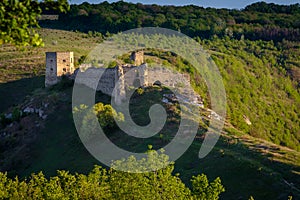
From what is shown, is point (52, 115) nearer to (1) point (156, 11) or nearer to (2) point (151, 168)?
(2) point (151, 168)

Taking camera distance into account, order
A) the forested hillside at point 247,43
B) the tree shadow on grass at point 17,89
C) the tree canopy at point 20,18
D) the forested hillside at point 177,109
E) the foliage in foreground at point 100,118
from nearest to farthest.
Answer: the tree canopy at point 20,18 → the forested hillside at point 177,109 → the foliage in foreground at point 100,118 → the tree shadow on grass at point 17,89 → the forested hillside at point 247,43

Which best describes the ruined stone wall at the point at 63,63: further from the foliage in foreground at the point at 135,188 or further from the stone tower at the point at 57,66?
the foliage in foreground at the point at 135,188

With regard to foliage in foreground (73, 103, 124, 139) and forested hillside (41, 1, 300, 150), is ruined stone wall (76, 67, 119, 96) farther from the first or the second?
forested hillside (41, 1, 300, 150)

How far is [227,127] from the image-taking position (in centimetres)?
5244

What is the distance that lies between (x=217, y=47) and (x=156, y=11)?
43.4 metres

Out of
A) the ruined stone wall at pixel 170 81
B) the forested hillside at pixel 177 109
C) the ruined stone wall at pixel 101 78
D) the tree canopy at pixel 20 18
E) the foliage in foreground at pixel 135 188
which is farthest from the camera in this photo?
the ruined stone wall at pixel 170 81

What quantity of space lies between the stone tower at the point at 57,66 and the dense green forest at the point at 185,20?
80888 millimetres

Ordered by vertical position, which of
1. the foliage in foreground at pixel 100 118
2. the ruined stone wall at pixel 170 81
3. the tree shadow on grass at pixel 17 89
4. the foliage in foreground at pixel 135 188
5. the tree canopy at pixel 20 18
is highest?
the tree canopy at pixel 20 18

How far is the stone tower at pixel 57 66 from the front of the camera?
64.6 metres

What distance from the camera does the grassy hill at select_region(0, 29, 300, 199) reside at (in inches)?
1501

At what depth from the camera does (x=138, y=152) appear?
44.3 meters

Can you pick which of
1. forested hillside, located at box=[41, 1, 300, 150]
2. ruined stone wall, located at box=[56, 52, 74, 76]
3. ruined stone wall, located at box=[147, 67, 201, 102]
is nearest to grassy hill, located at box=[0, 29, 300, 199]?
forested hillside, located at box=[41, 1, 300, 150]

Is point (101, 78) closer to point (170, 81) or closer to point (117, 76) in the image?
point (117, 76)

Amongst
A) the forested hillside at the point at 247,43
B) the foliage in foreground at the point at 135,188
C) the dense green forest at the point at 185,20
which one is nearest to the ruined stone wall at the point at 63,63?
the forested hillside at the point at 247,43
